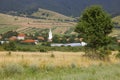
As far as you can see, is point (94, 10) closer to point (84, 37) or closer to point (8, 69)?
point (84, 37)

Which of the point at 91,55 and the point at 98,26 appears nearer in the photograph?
the point at 91,55

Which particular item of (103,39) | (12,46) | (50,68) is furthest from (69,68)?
(12,46)

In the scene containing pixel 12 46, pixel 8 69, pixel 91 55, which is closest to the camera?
pixel 8 69

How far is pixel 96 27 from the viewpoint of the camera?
116 ft

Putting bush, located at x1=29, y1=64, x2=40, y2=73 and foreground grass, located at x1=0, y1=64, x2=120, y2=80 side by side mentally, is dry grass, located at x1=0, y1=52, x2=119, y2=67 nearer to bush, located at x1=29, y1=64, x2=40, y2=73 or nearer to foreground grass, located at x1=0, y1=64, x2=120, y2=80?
bush, located at x1=29, y1=64, x2=40, y2=73

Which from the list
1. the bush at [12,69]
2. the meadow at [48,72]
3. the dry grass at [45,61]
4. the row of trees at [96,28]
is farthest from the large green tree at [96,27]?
the bush at [12,69]

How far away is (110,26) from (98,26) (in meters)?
1.08

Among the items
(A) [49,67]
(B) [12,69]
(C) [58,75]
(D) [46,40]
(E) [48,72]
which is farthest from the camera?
(D) [46,40]

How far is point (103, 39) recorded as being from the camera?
3478 cm

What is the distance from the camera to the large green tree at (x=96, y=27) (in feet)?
115

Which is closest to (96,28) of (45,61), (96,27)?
(96,27)

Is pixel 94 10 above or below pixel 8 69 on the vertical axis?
above

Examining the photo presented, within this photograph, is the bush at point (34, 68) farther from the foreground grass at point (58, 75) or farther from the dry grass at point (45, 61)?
the dry grass at point (45, 61)

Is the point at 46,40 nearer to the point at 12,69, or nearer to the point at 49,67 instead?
the point at 49,67
